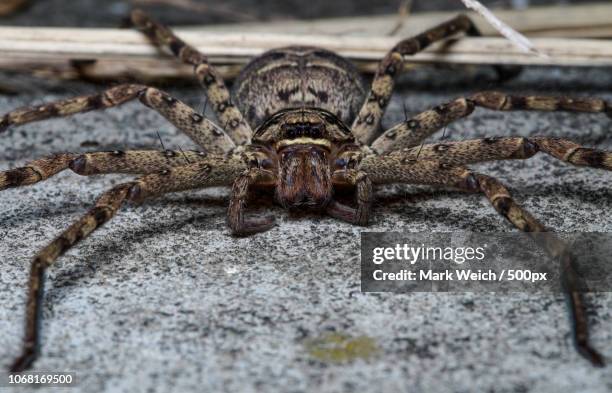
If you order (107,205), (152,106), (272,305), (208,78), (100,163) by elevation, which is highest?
(208,78)

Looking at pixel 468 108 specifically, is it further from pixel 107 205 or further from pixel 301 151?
pixel 107 205

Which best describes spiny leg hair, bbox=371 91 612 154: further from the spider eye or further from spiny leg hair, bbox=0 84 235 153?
spiny leg hair, bbox=0 84 235 153

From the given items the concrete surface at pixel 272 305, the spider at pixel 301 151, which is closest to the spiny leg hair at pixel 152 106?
the spider at pixel 301 151

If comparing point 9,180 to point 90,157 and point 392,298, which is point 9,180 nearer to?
point 90,157

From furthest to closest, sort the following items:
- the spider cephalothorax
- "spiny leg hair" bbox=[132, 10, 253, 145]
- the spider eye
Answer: "spiny leg hair" bbox=[132, 10, 253, 145] → the spider eye → the spider cephalothorax

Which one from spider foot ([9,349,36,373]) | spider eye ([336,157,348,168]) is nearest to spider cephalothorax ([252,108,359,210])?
spider eye ([336,157,348,168])

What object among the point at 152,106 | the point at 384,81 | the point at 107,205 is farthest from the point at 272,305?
the point at 384,81
